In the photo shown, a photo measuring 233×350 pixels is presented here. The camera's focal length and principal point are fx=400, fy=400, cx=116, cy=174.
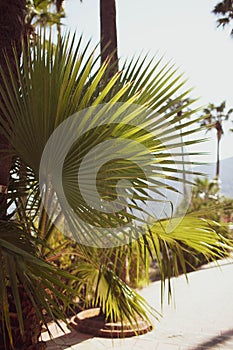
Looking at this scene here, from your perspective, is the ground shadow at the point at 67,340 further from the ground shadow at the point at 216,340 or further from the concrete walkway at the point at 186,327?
the ground shadow at the point at 216,340

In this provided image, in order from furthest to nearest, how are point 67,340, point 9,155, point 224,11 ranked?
point 224,11 → point 67,340 → point 9,155

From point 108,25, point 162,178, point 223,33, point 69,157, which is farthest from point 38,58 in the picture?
point 223,33

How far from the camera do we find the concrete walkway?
4.45 m

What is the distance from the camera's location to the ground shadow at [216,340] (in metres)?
4.36

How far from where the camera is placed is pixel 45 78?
6.30ft

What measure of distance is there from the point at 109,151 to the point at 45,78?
0.47m

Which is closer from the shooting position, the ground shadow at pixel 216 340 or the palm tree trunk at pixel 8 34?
the palm tree trunk at pixel 8 34

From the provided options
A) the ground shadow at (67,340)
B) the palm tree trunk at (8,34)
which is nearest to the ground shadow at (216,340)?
the ground shadow at (67,340)

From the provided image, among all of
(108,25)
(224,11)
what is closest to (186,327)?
(108,25)

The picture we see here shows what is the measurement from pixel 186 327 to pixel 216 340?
65 cm

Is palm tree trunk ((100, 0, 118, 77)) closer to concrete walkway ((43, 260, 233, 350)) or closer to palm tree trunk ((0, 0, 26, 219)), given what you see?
palm tree trunk ((0, 0, 26, 219))

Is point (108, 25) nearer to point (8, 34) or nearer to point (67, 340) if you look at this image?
point (8, 34)

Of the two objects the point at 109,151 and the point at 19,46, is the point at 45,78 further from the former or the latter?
the point at 19,46

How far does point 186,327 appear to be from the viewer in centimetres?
516
